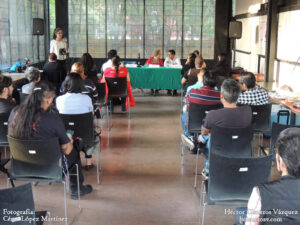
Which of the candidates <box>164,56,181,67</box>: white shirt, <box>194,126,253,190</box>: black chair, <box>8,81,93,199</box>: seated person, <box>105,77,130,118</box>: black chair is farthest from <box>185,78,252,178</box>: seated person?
<box>164,56,181,67</box>: white shirt

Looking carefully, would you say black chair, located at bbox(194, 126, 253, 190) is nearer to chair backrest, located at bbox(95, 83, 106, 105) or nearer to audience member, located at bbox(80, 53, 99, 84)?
chair backrest, located at bbox(95, 83, 106, 105)

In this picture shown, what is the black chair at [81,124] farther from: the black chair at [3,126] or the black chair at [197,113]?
the black chair at [197,113]

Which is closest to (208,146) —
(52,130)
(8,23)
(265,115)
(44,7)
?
(265,115)

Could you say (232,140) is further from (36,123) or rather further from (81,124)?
(36,123)

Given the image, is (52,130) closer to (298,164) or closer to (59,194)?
(59,194)

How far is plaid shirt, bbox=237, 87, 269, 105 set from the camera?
482 cm

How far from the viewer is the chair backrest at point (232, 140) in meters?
3.54

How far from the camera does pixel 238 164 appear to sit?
2.66 m

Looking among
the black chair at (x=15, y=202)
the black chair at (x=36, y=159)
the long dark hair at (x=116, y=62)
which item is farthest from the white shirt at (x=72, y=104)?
the long dark hair at (x=116, y=62)

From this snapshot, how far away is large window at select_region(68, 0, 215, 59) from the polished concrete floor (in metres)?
8.04

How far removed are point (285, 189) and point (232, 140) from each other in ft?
5.55

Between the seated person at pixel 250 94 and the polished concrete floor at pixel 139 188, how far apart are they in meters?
0.99

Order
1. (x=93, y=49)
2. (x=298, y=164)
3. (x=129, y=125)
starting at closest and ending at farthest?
1. (x=298, y=164)
2. (x=129, y=125)
3. (x=93, y=49)

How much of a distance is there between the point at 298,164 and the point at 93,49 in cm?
1318
